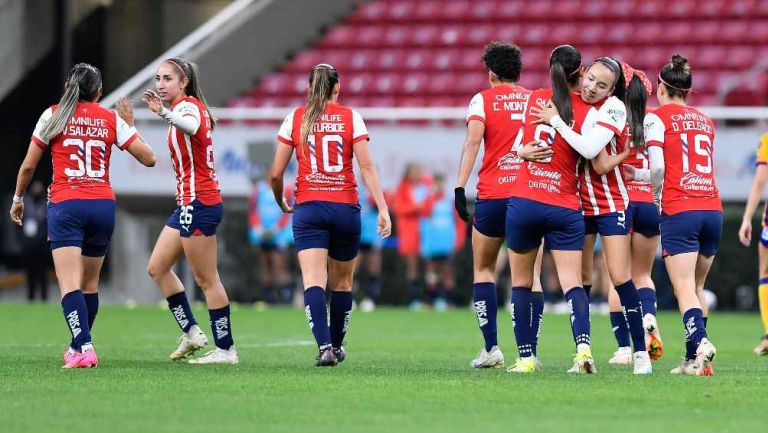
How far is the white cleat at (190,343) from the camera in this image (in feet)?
34.8

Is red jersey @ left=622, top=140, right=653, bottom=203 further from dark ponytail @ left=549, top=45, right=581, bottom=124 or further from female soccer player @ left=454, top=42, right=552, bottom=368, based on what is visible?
dark ponytail @ left=549, top=45, right=581, bottom=124

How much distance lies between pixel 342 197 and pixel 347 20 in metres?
17.3

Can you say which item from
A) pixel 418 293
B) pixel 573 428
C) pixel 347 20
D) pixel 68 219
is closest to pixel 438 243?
pixel 418 293

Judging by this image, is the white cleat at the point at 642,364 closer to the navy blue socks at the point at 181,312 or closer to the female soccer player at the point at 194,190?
the female soccer player at the point at 194,190

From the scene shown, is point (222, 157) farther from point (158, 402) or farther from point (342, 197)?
point (158, 402)

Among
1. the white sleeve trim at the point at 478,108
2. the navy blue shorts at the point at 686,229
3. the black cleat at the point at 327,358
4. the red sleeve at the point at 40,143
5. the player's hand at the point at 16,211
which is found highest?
the white sleeve trim at the point at 478,108

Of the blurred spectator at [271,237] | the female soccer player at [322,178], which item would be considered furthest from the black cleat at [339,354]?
the blurred spectator at [271,237]

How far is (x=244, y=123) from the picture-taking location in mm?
23734

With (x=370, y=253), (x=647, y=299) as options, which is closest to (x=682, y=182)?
(x=647, y=299)

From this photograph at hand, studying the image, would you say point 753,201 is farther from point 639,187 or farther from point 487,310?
point 487,310

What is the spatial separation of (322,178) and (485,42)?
52.5ft

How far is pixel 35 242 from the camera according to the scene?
2212 cm

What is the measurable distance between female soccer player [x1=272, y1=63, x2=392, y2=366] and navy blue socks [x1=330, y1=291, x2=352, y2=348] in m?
0.40

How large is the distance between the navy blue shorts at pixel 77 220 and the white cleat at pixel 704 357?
384cm
